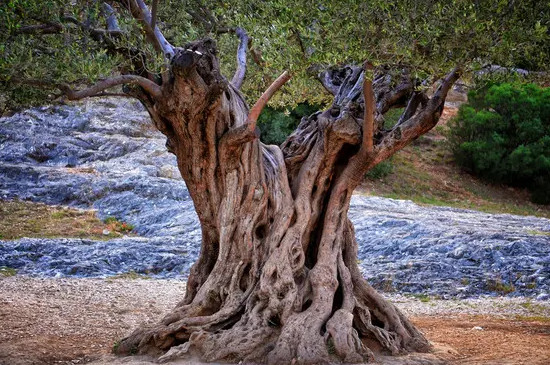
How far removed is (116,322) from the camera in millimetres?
11891

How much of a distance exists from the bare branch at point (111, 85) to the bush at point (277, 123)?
79.2 ft

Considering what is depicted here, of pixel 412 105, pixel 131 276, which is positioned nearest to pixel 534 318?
pixel 412 105

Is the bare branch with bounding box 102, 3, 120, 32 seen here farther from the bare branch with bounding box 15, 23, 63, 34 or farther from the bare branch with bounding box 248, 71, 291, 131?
the bare branch with bounding box 248, 71, 291, 131

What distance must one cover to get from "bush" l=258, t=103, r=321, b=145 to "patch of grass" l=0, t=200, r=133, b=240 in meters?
12.2

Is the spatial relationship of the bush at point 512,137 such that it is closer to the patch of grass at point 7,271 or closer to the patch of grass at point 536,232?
the patch of grass at point 536,232

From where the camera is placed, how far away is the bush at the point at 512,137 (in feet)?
112

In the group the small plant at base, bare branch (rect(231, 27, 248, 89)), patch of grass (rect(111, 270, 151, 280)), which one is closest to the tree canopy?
bare branch (rect(231, 27, 248, 89))

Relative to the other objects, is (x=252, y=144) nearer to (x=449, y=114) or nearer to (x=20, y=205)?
(x=20, y=205)

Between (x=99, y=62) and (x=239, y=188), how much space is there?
274cm

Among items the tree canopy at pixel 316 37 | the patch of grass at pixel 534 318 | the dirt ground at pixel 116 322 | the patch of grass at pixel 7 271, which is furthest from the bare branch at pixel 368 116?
the patch of grass at pixel 7 271

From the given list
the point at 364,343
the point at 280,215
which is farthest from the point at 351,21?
the point at 364,343

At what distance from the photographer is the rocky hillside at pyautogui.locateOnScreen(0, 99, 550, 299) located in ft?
52.0

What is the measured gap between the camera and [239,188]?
9.68 metres

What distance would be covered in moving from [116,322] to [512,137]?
2894 centimetres
